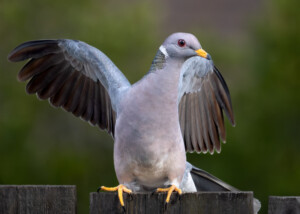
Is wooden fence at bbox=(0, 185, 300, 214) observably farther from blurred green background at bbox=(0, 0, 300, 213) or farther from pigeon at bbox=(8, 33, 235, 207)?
blurred green background at bbox=(0, 0, 300, 213)

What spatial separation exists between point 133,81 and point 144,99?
36.2ft

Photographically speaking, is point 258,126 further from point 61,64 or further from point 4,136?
point 61,64

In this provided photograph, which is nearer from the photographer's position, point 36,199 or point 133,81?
point 36,199

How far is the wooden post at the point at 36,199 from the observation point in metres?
3.04

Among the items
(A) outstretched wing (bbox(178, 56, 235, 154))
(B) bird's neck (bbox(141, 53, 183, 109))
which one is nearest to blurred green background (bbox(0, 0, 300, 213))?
(A) outstretched wing (bbox(178, 56, 235, 154))

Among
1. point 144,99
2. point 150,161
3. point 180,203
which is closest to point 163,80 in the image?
point 144,99

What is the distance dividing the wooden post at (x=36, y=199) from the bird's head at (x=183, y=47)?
1.33 m

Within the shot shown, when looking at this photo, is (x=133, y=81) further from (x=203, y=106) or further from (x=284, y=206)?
(x=284, y=206)

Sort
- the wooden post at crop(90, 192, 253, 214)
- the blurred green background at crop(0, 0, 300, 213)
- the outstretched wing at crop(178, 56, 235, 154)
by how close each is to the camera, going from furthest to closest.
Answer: the blurred green background at crop(0, 0, 300, 213), the outstretched wing at crop(178, 56, 235, 154), the wooden post at crop(90, 192, 253, 214)

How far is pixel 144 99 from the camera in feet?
13.1

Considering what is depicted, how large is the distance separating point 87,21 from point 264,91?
512 centimetres

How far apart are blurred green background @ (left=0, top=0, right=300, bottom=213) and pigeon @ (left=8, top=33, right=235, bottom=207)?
6758mm

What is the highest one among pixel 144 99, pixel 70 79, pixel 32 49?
pixel 32 49

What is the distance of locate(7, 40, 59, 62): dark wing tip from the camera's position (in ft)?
15.9
